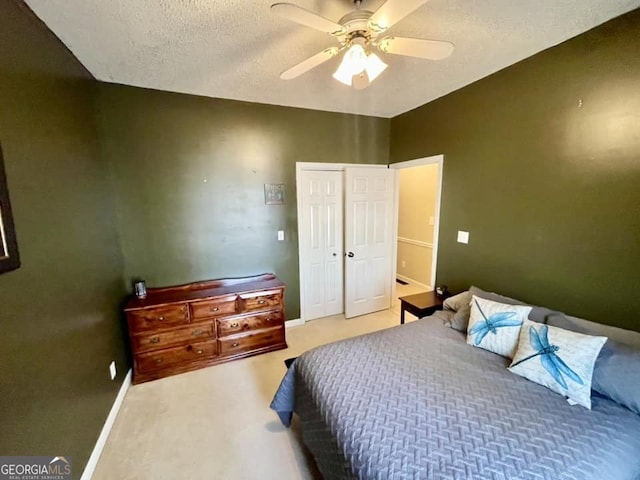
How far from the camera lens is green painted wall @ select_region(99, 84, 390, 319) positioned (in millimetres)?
2654

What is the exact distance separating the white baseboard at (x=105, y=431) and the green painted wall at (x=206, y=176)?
0.95 m

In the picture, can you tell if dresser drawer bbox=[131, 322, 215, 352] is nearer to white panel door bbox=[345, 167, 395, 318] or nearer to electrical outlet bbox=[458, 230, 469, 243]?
white panel door bbox=[345, 167, 395, 318]

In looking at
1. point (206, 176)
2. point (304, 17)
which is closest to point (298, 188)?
point (206, 176)

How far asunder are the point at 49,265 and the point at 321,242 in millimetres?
2633

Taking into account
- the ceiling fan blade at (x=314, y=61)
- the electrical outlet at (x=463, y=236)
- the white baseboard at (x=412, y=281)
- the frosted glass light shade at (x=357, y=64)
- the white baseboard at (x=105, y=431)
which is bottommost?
the white baseboard at (x=105, y=431)

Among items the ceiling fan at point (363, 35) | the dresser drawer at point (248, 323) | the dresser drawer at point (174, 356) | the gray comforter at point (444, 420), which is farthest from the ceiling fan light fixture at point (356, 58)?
the dresser drawer at point (174, 356)

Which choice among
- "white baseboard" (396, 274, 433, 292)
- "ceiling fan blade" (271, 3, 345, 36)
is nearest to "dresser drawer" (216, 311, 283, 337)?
"ceiling fan blade" (271, 3, 345, 36)

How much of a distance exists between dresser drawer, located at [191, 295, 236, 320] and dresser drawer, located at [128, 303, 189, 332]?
0.08m

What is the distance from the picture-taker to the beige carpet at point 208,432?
65.8 inches

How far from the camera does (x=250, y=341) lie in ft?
9.51

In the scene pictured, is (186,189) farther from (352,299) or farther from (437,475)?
(437,475)

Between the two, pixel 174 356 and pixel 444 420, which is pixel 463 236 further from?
pixel 174 356

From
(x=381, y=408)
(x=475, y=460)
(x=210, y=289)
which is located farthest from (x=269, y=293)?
(x=475, y=460)

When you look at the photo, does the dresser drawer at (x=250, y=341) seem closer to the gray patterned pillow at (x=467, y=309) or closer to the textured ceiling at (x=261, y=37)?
the gray patterned pillow at (x=467, y=309)
